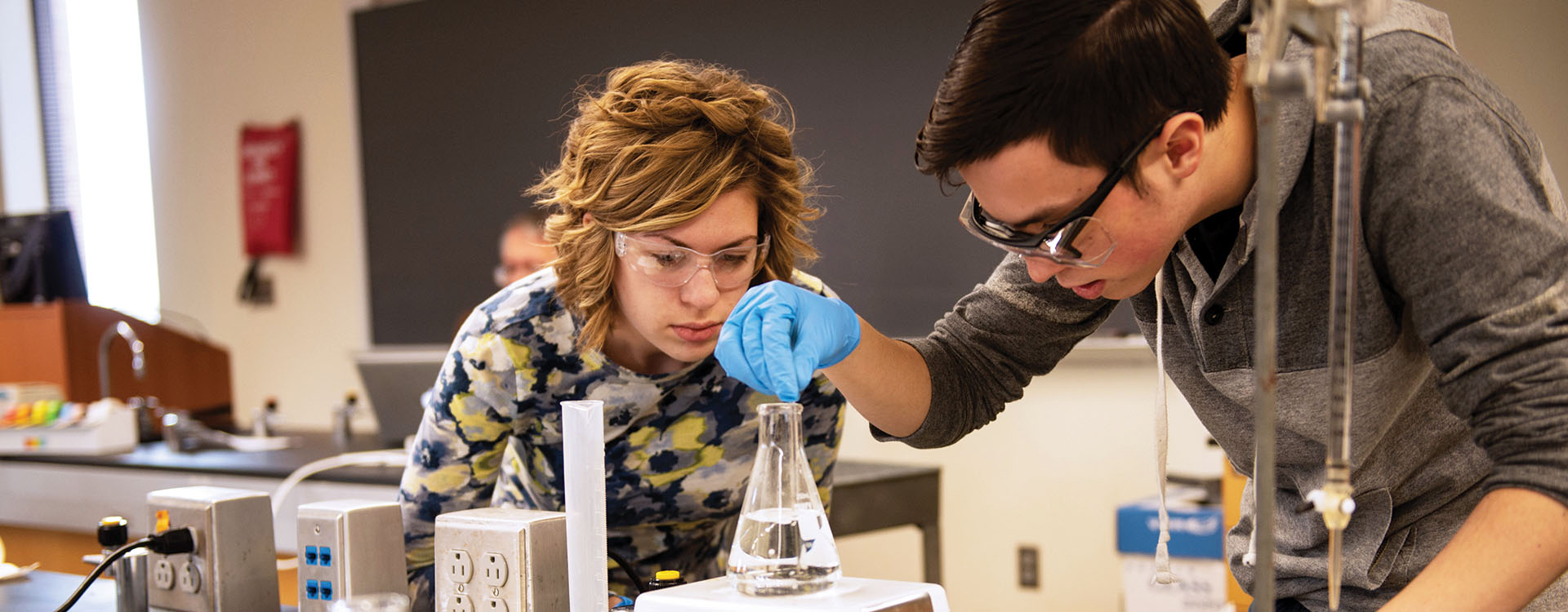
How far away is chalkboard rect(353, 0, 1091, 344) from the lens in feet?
11.8

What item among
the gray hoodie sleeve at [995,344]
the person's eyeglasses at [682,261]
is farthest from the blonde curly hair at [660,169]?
the gray hoodie sleeve at [995,344]

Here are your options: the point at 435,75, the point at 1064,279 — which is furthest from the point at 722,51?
the point at 1064,279

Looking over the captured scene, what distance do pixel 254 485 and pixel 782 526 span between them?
2726mm

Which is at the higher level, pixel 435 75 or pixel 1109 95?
pixel 435 75

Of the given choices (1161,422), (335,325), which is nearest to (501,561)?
(1161,422)

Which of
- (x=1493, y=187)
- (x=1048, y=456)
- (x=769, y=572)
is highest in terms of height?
(x=1493, y=187)

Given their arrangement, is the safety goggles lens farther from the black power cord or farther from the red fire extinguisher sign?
the red fire extinguisher sign

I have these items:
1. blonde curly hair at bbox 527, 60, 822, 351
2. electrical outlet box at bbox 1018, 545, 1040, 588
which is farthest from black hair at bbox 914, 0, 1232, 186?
electrical outlet box at bbox 1018, 545, 1040, 588

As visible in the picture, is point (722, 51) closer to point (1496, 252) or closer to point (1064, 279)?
point (1064, 279)

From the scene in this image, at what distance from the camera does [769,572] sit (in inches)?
42.0

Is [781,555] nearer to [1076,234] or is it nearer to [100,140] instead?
[1076,234]

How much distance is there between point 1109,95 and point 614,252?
0.74 m

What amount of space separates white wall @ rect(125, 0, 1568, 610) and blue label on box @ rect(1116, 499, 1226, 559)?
28cm

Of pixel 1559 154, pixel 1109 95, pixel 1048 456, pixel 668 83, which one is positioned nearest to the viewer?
pixel 1109 95
